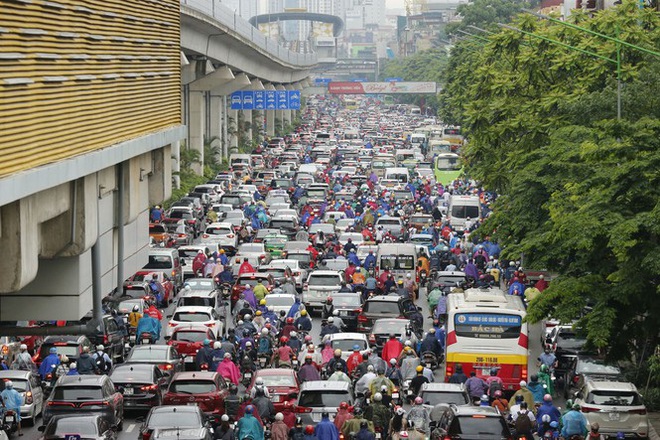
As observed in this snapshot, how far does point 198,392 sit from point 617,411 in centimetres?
702

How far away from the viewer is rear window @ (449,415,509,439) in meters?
22.5

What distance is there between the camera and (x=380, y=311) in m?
37.1

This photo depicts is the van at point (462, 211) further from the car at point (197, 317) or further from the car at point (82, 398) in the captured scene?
the car at point (82, 398)

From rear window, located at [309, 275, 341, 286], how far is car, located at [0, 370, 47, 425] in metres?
15.1

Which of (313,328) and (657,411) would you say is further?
(313,328)

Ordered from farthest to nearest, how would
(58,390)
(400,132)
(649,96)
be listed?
(400,132) → (649,96) → (58,390)

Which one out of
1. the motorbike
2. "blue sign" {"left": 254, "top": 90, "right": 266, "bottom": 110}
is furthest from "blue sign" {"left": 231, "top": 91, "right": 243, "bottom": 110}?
the motorbike

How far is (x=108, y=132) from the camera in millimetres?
→ 21016

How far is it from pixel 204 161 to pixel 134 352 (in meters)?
62.4

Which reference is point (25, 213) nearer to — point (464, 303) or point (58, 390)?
point (58, 390)

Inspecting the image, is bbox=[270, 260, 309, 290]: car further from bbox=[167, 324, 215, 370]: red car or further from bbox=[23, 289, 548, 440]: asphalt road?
bbox=[167, 324, 215, 370]: red car

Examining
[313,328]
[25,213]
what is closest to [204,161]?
[313,328]

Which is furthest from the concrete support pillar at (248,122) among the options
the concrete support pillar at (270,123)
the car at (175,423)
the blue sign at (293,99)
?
the car at (175,423)

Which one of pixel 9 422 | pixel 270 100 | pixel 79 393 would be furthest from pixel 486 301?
pixel 270 100
